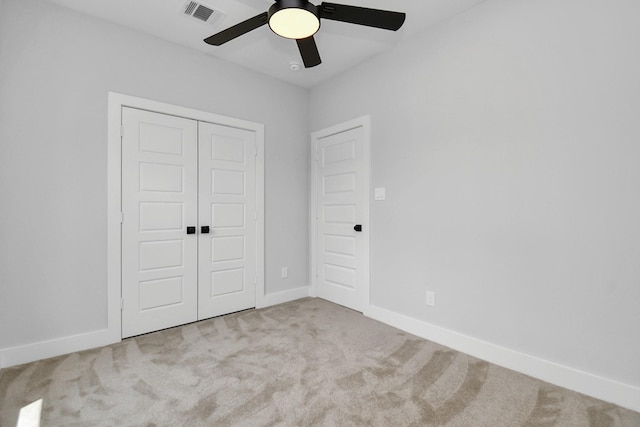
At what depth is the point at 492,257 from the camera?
232cm

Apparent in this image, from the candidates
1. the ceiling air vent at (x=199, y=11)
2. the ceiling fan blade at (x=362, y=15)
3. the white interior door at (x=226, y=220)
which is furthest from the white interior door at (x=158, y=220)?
the ceiling fan blade at (x=362, y=15)

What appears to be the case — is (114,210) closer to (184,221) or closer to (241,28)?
(184,221)

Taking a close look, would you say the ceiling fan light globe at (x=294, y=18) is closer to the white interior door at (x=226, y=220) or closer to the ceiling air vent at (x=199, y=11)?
the ceiling air vent at (x=199, y=11)

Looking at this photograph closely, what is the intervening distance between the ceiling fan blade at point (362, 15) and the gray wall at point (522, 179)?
40.3 inches

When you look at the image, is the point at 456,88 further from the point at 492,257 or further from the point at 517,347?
the point at 517,347

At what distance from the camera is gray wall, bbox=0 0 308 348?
7.30ft

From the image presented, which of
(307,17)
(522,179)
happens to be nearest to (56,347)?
(307,17)

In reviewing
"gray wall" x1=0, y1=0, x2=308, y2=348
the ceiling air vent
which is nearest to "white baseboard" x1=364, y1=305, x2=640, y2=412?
"gray wall" x1=0, y1=0, x2=308, y2=348

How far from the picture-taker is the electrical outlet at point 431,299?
268cm

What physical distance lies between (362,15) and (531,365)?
2677 mm

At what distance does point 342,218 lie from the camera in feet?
11.8

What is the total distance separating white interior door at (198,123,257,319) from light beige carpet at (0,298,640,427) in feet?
2.04

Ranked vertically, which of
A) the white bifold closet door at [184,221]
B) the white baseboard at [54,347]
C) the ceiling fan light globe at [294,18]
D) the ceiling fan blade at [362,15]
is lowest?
the white baseboard at [54,347]

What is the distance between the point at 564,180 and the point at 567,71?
0.74 m
